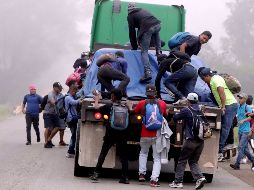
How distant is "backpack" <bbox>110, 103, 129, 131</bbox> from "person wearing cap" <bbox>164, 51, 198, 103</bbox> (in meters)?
1.27

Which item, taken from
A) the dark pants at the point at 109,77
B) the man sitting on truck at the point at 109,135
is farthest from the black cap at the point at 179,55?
the man sitting on truck at the point at 109,135

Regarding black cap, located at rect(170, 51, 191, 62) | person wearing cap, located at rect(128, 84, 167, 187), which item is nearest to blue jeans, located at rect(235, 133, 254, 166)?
black cap, located at rect(170, 51, 191, 62)

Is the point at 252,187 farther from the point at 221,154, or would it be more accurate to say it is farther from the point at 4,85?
the point at 4,85

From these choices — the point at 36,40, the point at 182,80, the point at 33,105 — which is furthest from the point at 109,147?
the point at 36,40

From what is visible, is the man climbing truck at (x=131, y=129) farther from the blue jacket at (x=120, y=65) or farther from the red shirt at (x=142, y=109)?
the blue jacket at (x=120, y=65)

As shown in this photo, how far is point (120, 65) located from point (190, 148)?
218 centimetres

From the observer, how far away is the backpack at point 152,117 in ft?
37.7

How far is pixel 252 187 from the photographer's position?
12383 mm

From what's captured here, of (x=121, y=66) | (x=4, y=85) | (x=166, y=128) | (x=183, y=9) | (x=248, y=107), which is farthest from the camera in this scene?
(x=4, y=85)

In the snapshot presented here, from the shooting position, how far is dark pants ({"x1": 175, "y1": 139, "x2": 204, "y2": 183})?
11539mm

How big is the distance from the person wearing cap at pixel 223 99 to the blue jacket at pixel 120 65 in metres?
1.66

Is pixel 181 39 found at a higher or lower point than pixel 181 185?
higher

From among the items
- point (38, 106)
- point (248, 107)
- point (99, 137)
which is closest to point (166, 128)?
point (99, 137)

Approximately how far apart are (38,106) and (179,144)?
28.7 feet
